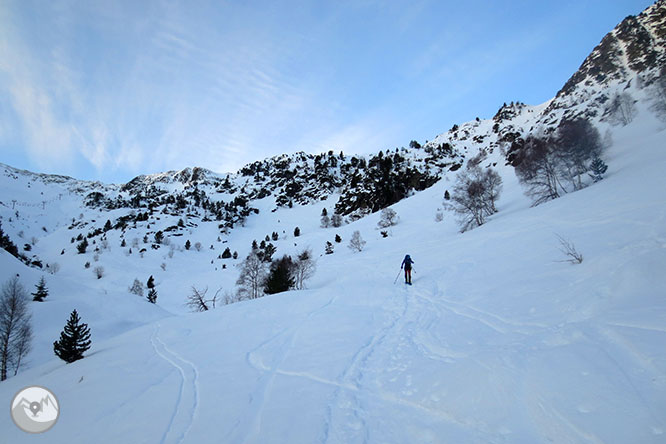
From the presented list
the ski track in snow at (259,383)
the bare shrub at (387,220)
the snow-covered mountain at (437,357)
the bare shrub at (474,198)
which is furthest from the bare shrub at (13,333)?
the bare shrub at (387,220)

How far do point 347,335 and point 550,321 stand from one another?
481 cm

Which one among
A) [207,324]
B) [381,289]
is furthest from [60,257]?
[381,289]

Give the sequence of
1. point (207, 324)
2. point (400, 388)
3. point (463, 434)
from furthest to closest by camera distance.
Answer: point (207, 324), point (400, 388), point (463, 434)

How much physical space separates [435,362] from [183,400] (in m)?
4.91

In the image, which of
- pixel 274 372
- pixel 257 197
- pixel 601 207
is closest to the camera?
pixel 274 372

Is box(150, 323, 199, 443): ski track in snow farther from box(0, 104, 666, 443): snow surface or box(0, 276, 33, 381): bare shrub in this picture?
box(0, 276, 33, 381): bare shrub

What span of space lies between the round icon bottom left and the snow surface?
216 mm

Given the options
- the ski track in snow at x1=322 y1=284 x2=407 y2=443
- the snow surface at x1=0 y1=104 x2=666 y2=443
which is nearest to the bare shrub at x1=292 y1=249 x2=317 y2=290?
the snow surface at x1=0 y1=104 x2=666 y2=443

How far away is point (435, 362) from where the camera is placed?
493 centimetres

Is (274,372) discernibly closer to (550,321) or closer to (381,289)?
(550,321)

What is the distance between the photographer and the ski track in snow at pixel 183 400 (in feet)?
12.3

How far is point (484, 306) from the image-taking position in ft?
25.1

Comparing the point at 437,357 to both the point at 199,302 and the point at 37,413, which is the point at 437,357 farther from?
the point at 199,302

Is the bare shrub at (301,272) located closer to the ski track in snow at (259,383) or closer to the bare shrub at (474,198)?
the bare shrub at (474,198)
